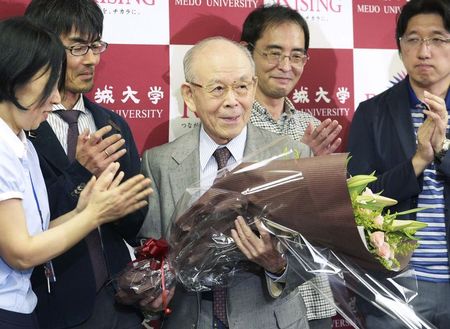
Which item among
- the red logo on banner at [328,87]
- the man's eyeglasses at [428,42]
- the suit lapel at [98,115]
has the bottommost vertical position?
the suit lapel at [98,115]

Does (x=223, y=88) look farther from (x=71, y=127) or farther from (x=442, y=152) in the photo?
(x=442, y=152)

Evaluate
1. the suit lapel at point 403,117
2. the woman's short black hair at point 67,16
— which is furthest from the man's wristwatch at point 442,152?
the woman's short black hair at point 67,16

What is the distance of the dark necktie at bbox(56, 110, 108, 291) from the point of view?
2.14m

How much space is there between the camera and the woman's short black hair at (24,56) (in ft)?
5.70

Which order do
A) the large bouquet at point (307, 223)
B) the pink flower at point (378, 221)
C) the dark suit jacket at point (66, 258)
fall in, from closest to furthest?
1. the large bouquet at point (307, 223)
2. the pink flower at point (378, 221)
3. the dark suit jacket at point (66, 258)

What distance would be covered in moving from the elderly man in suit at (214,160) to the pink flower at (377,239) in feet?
1.04

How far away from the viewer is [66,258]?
Result: 6.84 feet

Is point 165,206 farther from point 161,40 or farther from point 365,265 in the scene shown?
point 161,40

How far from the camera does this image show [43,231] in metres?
1.82

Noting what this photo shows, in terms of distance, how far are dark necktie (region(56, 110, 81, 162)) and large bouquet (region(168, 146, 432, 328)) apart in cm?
60

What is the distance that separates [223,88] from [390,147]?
30.1 inches

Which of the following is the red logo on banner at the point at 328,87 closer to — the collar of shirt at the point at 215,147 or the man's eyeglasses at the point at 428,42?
the man's eyeglasses at the point at 428,42

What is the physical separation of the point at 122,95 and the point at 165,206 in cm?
89

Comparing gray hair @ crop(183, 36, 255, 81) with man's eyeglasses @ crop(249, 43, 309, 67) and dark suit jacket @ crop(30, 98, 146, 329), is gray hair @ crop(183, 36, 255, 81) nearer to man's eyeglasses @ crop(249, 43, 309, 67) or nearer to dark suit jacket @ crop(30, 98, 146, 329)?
dark suit jacket @ crop(30, 98, 146, 329)
